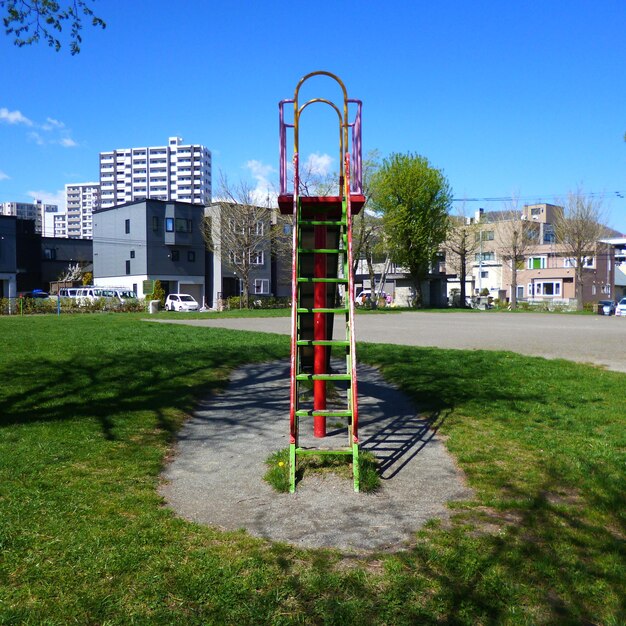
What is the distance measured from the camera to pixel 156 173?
601 ft

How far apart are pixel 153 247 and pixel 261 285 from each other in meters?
12.2

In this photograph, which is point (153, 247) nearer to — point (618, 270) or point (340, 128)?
point (340, 128)

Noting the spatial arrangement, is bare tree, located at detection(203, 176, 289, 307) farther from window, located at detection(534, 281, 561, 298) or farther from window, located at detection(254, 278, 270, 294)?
window, located at detection(534, 281, 561, 298)

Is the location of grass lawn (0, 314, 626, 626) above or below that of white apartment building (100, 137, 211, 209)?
below

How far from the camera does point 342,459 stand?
5.92m

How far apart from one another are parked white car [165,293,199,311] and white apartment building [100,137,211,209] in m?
134

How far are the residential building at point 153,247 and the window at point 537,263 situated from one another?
144 ft

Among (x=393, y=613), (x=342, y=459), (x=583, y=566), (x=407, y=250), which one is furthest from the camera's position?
(x=407, y=250)

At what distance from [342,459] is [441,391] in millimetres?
4345

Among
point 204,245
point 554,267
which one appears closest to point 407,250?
point 204,245

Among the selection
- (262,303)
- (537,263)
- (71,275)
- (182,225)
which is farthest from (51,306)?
(537,263)

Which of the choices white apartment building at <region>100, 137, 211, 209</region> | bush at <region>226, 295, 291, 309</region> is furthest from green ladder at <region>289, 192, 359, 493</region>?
white apartment building at <region>100, 137, 211, 209</region>

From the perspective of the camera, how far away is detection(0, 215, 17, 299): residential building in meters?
54.8

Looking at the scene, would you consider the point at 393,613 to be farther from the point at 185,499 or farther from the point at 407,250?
the point at 407,250
